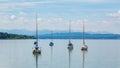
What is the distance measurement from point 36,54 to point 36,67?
105 ft

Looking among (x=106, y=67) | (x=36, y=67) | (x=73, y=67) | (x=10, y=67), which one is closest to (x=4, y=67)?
(x=10, y=67)

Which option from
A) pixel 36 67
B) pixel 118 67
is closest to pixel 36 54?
pixel 36 67

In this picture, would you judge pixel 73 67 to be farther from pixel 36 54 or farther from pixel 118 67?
pixel 36 54

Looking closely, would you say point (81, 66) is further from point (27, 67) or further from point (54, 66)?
point (27, 67)

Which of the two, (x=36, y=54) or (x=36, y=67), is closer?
(x=36, y=67)

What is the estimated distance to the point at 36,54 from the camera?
100 m

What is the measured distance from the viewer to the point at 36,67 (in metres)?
68.4

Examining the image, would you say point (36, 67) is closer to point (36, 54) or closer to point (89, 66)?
→ point (89, 66)

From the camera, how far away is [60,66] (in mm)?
67500

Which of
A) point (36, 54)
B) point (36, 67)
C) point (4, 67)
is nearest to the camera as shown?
point (4, 67)

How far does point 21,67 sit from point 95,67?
12.5 metres

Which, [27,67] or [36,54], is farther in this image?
[36,54]

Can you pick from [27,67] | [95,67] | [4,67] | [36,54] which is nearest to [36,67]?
[27,67]

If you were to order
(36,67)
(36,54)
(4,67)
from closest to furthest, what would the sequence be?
1. (4,67)
2. (36,67)
3. (36,54)
